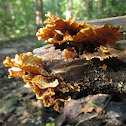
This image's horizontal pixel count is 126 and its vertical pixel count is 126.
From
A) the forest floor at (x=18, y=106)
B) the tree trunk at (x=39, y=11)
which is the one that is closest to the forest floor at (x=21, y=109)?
the forest floor at (x=18, y=106)

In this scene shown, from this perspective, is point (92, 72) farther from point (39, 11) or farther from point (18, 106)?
point (39, 11)

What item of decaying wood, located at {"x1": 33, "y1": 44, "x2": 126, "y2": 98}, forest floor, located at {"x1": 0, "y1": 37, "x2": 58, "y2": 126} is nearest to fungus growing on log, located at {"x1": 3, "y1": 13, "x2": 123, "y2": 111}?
decaying wood, located at {"x1": 33, "y1": 44, "x2": 126, "y2": 98}

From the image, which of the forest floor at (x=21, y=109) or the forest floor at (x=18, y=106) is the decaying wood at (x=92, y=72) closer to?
the forest floor at (x=21, y=109)

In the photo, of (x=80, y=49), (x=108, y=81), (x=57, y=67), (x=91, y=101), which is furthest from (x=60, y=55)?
(x=91, y=101)

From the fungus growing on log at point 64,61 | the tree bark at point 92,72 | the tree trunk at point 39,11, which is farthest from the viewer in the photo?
the tree trunk at point 39,11

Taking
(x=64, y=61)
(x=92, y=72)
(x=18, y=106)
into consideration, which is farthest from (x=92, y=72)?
(x=18, y=106)

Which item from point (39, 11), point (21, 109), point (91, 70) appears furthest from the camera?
point (39, 11)

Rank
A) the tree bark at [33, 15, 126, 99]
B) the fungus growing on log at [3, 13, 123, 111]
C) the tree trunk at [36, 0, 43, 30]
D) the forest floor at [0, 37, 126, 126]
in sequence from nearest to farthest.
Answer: the fungus growing on log at [3, 13, 123, 111], the tree bark at [33, 15, 126, 99], the forest floor at [0, 37, 126, 126], the tree trunk at [36, 0, 43, 30]

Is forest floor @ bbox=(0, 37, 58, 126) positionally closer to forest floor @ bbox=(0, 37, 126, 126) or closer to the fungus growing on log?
forest floor @ bbox=(0, 37, 126, 126)

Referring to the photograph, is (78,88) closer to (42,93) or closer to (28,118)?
(42,93)
